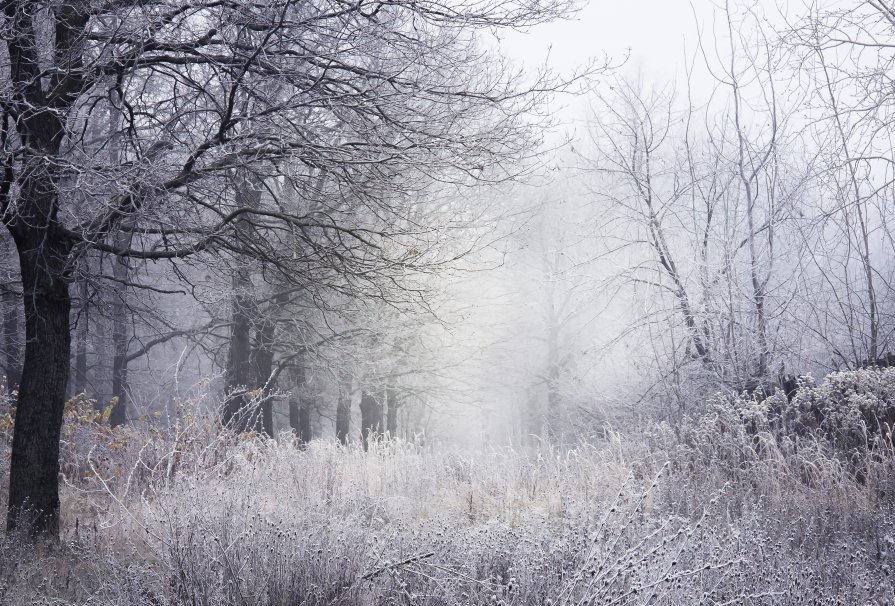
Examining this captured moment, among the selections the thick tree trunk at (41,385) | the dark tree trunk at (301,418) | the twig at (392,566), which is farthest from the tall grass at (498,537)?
the dark tree trunk at (301,418)

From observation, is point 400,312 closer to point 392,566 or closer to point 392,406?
point 392,566

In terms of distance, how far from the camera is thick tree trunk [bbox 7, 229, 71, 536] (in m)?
5.92

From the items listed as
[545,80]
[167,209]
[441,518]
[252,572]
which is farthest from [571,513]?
[167,209]

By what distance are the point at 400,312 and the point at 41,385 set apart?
139 inches

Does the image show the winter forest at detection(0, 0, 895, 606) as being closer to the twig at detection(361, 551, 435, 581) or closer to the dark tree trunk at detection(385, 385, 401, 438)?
the twig at detection(361, 551, 435, 581)

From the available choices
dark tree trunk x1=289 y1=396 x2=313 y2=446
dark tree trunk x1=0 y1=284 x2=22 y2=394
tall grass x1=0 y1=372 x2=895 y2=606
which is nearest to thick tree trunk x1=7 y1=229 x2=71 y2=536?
tall grass x1=0 y1=372 x2=895 y2=606

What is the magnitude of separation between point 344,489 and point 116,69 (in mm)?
4646

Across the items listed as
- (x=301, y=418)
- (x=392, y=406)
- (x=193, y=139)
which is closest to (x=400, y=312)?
(x=193, y=139)

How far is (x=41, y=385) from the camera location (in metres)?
6.02

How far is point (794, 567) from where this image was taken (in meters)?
3.83

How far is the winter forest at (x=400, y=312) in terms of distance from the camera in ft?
12.8

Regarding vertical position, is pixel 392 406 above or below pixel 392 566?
below

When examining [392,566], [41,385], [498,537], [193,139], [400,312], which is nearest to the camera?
[392,566]

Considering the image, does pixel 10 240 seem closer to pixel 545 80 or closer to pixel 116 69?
pixel 116 69
